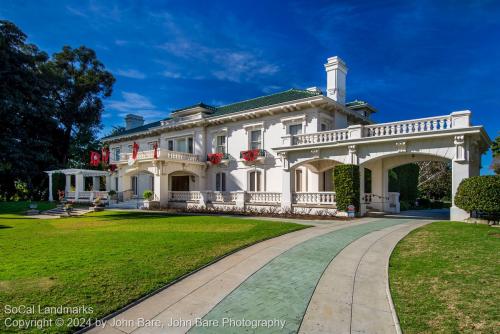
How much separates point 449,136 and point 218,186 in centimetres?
1814

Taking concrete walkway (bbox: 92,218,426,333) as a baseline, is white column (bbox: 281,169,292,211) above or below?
→ above

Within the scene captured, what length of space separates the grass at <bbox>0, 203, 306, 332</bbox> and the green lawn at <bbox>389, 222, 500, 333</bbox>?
4238 millimetres

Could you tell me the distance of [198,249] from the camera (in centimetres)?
859

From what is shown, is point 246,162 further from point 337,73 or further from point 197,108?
point 337,73

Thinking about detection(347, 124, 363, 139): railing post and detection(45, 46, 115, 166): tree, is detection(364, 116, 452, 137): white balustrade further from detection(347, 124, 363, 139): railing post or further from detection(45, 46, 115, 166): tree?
detection(45, 46, 115, 166): tree

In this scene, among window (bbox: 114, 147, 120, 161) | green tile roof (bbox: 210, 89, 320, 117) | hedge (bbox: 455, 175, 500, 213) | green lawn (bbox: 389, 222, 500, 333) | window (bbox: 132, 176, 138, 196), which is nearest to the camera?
green lawn (bbox: 389, 222, 500, 333)

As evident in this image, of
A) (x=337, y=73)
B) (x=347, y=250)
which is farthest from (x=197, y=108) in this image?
(x=347, y=250)

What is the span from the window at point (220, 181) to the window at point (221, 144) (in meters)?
2.07

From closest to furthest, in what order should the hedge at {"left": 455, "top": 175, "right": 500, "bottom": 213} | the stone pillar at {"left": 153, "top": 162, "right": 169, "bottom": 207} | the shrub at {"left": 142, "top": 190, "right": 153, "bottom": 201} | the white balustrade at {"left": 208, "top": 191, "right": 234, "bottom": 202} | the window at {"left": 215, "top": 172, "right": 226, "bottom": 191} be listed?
the hedge at {"left": 455, "top": 175, "right": 500, "bottom": 213}
the white balustrade at {"left": 208, "top": 191, "right": 234, "bottom": 202}
the shrub at {"left": 142, "top": 190, "right": 153, "bottom": 201}
the stone pillar at {"left": 153, "top": 162, "right": 169, "bottom": 207}
the window at {"left": 215, "top": 172, "right": 226, "bottom": 191}

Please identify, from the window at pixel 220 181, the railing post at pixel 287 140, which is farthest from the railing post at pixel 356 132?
the window at pixel 220 181

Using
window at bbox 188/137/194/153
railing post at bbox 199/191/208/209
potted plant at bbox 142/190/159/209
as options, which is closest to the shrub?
potted plant at bbox 142/190/159/209

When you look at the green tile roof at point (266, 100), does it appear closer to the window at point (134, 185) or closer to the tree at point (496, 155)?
the window at point (134, 185)

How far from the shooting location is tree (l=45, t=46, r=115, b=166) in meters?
42.1

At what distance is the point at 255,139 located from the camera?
25109mm
